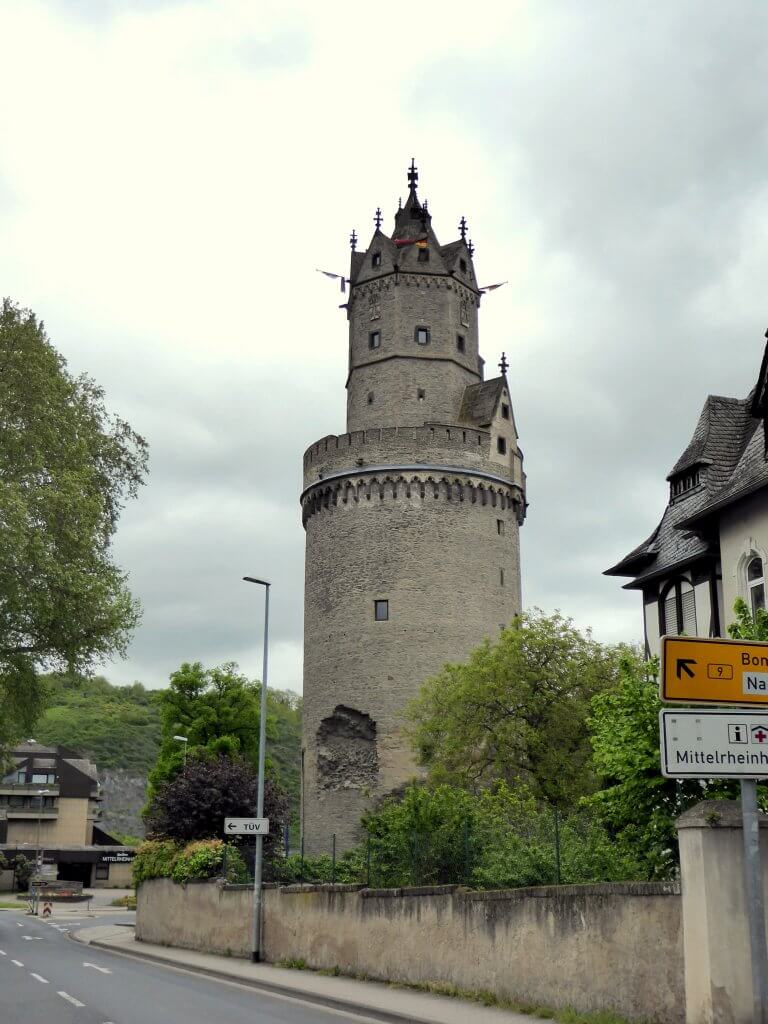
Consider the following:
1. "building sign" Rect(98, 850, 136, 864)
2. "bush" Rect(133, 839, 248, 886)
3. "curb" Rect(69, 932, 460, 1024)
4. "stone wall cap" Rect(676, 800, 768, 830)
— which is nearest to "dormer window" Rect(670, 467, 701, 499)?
"bush" Rect(133, 839, 248, 886)

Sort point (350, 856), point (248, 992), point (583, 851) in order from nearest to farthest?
1. point (583, 851)
2. point (248, 992)
3. point (350, 856)

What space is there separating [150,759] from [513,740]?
121 metres

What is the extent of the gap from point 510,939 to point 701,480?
1492 centimetres

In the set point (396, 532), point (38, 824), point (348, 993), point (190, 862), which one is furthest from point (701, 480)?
point (38, 824)

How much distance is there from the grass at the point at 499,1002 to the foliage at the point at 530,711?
14423mm

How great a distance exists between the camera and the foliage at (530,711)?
35375 mm

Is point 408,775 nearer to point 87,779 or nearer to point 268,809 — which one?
point 268,809

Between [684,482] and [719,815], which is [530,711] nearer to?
[684,482]

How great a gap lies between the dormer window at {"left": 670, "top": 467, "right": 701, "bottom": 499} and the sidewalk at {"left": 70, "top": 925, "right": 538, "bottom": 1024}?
572 inches

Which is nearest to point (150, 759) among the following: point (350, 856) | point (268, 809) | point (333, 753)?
point (333, 753)

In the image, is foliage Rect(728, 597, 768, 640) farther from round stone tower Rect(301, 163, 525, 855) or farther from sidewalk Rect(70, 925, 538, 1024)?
round stone tower Rect(301, 163, 525, 855)

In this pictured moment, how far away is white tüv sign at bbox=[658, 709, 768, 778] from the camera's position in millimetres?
9656

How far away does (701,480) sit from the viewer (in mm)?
28578

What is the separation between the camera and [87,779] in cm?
10306
